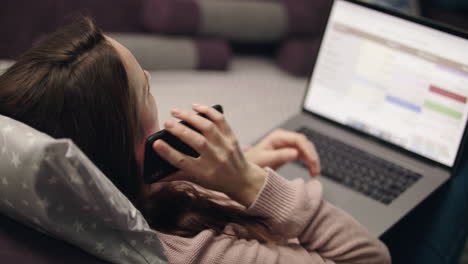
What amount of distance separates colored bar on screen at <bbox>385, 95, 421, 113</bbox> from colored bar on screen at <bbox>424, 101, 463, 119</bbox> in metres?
0.02

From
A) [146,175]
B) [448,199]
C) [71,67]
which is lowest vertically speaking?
[448,199]

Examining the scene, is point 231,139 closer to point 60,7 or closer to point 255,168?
point 255,168

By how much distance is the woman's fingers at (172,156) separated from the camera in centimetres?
63

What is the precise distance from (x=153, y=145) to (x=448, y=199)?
685 millimetres

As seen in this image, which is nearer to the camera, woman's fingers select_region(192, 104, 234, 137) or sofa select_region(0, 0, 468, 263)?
woman's fingers select_region(192, 104, 234, 137)

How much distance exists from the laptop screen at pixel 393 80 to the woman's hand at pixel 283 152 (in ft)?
0.74

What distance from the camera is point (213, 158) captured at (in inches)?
26.4

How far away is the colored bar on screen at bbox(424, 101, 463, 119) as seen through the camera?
0.97 metres

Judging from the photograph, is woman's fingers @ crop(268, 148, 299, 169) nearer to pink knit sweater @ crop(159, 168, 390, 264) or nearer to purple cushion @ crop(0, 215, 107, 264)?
pink knit sweater @ crop(159, 168, 390, 264)

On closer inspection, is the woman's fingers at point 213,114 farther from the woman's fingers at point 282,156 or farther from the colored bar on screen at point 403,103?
the colored bar on screen at point 403,103

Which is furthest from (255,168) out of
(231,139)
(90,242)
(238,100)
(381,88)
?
(238,100)

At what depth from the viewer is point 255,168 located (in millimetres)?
740

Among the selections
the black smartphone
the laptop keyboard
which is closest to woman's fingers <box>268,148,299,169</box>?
the laptop keyboard

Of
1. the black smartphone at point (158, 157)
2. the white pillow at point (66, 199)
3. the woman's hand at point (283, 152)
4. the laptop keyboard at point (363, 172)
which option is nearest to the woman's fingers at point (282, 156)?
the woman's hand at point (283, 152)
